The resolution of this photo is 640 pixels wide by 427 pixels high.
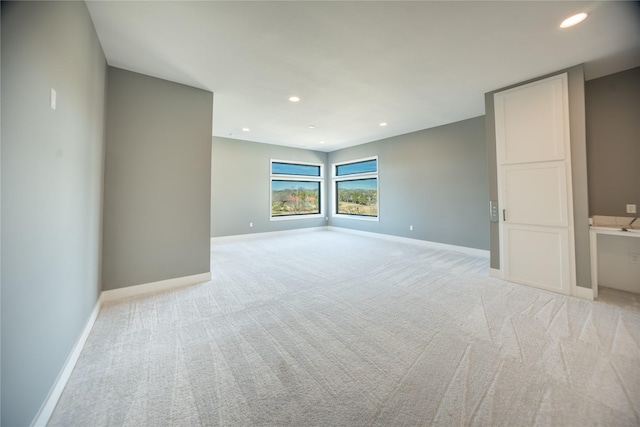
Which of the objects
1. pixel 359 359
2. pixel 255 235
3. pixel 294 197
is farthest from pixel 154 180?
pixel 294 197

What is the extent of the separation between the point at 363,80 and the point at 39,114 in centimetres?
309

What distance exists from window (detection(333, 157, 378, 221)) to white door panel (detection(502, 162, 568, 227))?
362cm

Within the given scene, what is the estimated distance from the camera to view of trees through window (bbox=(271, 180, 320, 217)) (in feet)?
23.5

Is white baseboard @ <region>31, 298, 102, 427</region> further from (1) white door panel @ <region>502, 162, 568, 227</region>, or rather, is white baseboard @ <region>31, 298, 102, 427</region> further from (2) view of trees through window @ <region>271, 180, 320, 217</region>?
(2) view of trees through window @ <region>271, 180, 320, 217</region>

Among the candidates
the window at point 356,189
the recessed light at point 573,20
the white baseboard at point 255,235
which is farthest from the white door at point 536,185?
the white baseboard at point 255,235

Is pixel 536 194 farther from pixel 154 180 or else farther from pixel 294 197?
pixel 294 197

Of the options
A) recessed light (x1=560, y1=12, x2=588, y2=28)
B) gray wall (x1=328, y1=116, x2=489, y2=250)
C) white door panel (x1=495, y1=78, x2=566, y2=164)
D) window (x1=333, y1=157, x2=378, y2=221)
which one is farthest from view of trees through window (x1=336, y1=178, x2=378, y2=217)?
recessed light (x1=560, y1=12, x2=588, y2=28)

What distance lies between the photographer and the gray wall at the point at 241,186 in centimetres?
604

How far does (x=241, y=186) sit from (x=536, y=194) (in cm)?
606

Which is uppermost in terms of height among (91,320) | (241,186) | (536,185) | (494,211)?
(241,186)

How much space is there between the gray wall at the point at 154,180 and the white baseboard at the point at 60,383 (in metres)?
0.92

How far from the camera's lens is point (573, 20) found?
2.07m

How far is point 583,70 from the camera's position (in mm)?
2752

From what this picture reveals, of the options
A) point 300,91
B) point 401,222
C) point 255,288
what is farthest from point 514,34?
point 401,222
